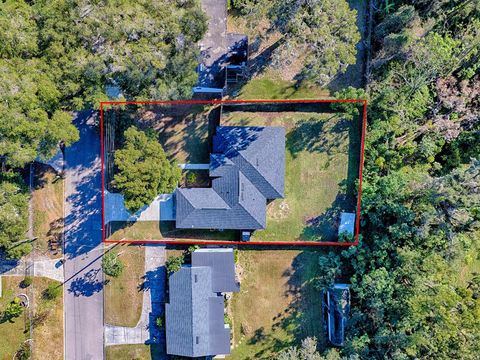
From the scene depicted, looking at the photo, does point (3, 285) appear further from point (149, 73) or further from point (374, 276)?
point (374, 276)

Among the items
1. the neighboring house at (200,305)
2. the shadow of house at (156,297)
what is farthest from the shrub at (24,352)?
the neighboring house at (200,305)

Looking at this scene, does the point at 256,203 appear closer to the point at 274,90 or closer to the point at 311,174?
the point at 311,174

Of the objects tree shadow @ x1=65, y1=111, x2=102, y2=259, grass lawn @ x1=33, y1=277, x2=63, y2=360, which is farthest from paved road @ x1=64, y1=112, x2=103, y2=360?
grass lawn @ x1=33, y1=277, x2=63, y2=360

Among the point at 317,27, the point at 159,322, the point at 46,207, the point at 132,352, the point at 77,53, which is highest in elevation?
the point at 317,27

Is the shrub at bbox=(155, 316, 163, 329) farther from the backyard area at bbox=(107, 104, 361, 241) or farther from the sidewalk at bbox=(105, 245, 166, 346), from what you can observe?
the backyard area at bbox=(107, 104, 361, 241)

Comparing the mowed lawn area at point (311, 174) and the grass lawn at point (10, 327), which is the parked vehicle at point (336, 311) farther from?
the grass lawn at point (10, 327)

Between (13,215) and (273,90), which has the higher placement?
(273,90)

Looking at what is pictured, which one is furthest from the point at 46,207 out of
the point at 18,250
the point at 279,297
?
the point at 279,297
